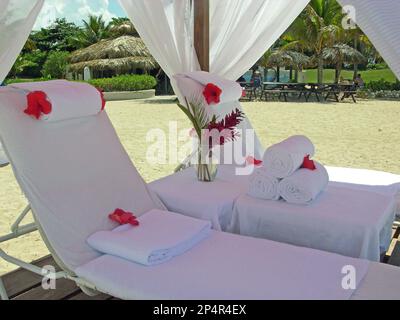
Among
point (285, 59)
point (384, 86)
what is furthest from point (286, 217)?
point (384, 86)

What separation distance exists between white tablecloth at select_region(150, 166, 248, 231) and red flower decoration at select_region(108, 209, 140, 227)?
379mm

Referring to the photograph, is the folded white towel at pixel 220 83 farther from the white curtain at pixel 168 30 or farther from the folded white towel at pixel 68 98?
→ the folded white towel at pixel 68 98

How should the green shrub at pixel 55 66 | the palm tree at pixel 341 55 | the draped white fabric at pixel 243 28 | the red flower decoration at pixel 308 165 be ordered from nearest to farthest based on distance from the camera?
the red flower decoration at pixel 308 165 < the draped white fabric at pixel 243 28 < the palm tree at pixel 341 55 < the green shrub at pixel 55 66

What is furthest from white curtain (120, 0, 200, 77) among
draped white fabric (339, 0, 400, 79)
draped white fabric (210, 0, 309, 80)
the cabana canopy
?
draped white fabric (339, 0, 400, 79)

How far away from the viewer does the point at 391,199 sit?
7.33 feet

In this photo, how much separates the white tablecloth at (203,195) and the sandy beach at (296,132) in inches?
37.7

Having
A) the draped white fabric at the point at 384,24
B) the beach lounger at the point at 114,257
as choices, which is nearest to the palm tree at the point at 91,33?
the beach lounger at the point at 114,257

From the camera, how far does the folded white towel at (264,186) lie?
2.21 metres

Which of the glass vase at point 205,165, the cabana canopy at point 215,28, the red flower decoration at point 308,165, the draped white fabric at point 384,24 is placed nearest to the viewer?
the draped white fabric at point 384,24

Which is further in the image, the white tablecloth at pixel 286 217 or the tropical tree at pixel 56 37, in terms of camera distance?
the tropical tree at pixel 56 37

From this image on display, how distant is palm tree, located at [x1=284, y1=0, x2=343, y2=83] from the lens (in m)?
14.2

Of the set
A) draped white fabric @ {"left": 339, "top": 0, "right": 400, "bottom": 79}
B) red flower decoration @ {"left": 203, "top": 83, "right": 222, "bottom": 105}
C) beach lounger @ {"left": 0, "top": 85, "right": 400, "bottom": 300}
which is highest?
draped white fabric @ {"left": 339, "top": 0, "right": 400, "bottom": 79}

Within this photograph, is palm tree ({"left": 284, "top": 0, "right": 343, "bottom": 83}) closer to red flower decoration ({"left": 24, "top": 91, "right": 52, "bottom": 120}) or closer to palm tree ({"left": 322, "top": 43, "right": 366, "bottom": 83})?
palm tree ({"left": 322, "top": 43, "right": 366, "bottom": 83})

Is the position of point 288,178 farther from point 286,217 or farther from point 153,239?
point 153,239
